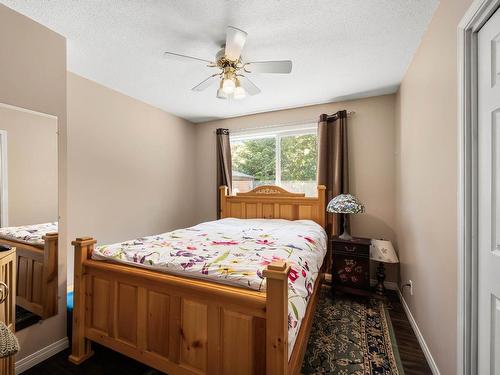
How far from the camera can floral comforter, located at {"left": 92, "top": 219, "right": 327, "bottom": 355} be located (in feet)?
4.18

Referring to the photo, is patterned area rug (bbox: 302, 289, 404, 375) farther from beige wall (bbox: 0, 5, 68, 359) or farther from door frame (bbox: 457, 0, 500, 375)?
beige wall (bbox: 0, 5, 68, 359)

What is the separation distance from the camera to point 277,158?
3686 mm

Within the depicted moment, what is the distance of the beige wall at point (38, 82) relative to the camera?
5.20 feet

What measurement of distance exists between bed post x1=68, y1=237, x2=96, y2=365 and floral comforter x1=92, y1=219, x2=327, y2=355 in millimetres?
107

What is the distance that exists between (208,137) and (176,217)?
1529mm

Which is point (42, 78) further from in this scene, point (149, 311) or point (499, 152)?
point (499, 152)

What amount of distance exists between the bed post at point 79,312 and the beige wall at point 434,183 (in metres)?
2.38

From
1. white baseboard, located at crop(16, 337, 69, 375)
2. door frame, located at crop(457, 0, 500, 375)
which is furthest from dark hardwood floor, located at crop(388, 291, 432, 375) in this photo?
white baseboard, located at crop(16, 337, 69, 375)

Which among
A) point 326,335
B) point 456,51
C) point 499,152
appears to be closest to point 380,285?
point 326,335

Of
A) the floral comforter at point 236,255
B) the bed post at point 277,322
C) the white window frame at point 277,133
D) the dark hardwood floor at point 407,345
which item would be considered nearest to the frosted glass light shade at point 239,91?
the floral comforter at point 236,255

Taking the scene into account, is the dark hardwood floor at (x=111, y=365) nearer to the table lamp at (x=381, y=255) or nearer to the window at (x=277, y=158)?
the table lamp at (x=381, y=255)

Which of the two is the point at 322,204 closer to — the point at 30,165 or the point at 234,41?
the point at 234,41

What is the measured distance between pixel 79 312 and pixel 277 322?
1.50 metres

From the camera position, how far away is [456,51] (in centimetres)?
124
